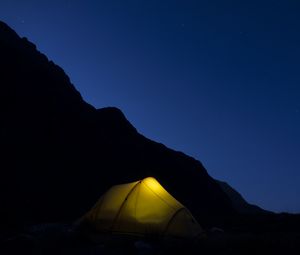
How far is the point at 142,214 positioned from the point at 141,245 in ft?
9.76

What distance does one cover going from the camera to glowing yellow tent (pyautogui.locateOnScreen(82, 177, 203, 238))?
14.5m

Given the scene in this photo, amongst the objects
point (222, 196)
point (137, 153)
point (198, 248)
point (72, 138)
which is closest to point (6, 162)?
point (72, 138)

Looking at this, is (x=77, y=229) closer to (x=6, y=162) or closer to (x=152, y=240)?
(x=152, y=240)

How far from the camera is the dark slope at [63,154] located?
41031 millimetres

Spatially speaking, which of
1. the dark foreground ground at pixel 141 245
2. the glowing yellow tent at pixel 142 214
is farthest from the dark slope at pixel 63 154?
the dark foreground ground at pixel 141 245

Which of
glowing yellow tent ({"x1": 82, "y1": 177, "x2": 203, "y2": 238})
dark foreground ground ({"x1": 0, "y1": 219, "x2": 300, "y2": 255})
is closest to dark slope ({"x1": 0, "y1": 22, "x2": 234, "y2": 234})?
glowing yellow tent ({"x1": 82, "y1": 177, "x2": 203, "y2": 238})

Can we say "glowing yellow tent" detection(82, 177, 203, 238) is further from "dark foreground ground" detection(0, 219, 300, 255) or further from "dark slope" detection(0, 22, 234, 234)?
"dark slope" detection(0, 22, 234, 234)

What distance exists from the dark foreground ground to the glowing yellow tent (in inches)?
41.7

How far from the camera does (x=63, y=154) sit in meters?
50.8

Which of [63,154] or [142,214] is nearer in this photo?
[142,214]

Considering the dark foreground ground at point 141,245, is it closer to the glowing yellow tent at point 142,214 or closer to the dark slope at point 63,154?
the glowing yellow tent at point 142,214

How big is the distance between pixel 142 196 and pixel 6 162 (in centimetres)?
3011

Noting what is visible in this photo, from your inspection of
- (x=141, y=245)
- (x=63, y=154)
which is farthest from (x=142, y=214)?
(x=63, y=154)

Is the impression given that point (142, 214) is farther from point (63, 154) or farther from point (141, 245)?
point (63, 154)
